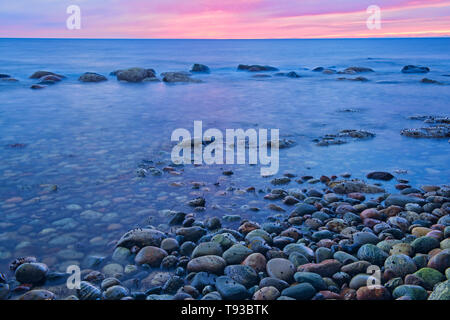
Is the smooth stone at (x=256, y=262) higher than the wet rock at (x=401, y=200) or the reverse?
the reverse

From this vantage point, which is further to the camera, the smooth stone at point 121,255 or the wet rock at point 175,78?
the wet rock at point 175,78

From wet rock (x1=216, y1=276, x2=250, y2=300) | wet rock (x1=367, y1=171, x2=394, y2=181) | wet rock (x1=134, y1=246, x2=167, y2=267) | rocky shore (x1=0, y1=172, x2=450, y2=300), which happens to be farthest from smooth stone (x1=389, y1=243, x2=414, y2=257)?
wet rock (x1=367, y1=171, x2=394, y2=181)

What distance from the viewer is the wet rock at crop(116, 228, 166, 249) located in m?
4.04

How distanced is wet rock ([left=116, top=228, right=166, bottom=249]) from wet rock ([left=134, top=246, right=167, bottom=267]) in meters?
0.19

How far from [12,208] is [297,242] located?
3892mm

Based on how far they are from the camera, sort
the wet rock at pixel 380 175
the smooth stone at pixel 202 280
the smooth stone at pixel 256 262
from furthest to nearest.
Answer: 1. the wet rock at pixel 380 175
2. the smooth stone at pixel 256 262
3. the smooth stone at pixel 202 280

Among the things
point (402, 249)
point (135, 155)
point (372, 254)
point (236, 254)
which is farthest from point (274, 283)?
point (135, 155)

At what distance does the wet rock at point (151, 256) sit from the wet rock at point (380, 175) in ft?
13.3

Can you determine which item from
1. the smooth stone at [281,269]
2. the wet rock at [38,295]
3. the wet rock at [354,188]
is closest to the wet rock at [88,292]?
the wet rock at [38,295]

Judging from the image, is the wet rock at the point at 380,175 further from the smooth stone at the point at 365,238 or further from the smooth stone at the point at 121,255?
the smooth stone at the point at 121,255

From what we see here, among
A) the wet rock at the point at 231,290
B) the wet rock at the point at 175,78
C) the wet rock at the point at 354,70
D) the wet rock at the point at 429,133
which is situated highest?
the wet rock at the point at 354,70

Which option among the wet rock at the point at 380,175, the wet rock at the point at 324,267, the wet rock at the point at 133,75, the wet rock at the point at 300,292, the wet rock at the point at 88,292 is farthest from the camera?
the wet rock at the point at 133,75

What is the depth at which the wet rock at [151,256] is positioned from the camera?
12.2ft
